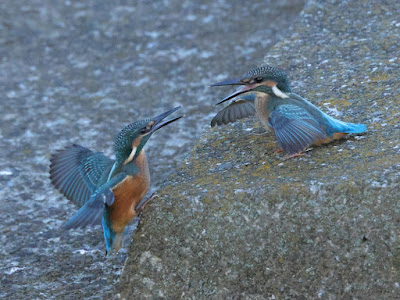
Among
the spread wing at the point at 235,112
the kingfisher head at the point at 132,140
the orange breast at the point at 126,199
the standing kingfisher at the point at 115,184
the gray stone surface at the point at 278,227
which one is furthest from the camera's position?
the spread wing at the point at 235,112

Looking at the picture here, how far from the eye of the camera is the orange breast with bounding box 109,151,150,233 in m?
2.79

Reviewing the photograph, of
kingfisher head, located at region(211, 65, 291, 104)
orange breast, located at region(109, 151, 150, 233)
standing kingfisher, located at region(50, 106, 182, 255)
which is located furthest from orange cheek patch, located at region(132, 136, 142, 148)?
kingfisher head, located at region(211, 65, 291, 104)

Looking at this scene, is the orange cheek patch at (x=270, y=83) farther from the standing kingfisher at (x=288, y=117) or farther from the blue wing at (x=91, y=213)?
the blue wing at (x=91, y=213)

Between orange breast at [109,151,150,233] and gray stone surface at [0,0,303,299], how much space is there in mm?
420

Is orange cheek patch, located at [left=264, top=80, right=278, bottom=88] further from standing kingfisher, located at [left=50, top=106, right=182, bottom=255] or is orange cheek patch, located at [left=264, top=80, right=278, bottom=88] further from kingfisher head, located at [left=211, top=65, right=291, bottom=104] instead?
standing kingfisher, located at [left=50, top=106, right=182, bottom=255]

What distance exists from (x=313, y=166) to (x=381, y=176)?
0.31 meters

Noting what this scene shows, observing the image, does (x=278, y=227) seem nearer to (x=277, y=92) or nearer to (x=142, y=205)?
(x=142, y=205)

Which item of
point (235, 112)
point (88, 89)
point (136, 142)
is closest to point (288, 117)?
point (235, 112)

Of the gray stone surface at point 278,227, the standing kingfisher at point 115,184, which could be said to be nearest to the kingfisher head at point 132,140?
the standing kingfisher at point 115,184

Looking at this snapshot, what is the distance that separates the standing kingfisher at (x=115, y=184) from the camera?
264 cm

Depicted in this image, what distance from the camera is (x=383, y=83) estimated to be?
133 inches

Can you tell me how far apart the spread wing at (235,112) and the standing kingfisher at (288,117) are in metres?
0.14

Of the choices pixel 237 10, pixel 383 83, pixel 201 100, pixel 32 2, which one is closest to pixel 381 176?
pixel 383 83

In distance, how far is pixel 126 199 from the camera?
2.79 m
